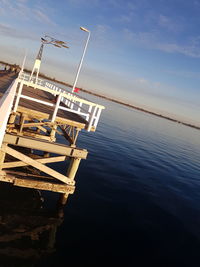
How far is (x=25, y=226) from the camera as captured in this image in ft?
23.6

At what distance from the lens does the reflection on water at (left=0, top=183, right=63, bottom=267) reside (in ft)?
19.6

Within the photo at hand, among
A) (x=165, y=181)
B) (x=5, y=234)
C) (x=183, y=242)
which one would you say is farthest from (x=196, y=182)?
(x=5, y=234)

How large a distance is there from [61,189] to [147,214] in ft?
14.8

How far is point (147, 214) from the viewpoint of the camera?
10000mm

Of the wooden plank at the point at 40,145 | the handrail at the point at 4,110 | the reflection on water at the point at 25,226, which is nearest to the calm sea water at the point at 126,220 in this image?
the reflection on water at the point at 25,226

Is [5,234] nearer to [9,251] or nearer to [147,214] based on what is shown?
[9,251]

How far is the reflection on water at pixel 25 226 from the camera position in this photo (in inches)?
236

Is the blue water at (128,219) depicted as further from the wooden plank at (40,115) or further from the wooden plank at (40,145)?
the wooden plank at (40,115)

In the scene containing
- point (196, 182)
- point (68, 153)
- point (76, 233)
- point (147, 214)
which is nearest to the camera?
point (76, 233)

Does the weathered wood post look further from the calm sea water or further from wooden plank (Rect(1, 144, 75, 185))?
the calm sea water

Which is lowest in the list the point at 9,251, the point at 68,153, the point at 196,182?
the point at 9,251

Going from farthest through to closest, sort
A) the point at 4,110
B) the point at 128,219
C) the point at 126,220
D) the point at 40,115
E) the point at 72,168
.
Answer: the point at 128,219 < the point at 126,220 < the point at 72,168 < the point at 40,115 < the point at 4,110

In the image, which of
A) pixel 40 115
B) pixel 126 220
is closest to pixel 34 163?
pixel 40 115

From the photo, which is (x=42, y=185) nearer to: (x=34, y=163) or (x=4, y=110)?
(x=34, y=163)
